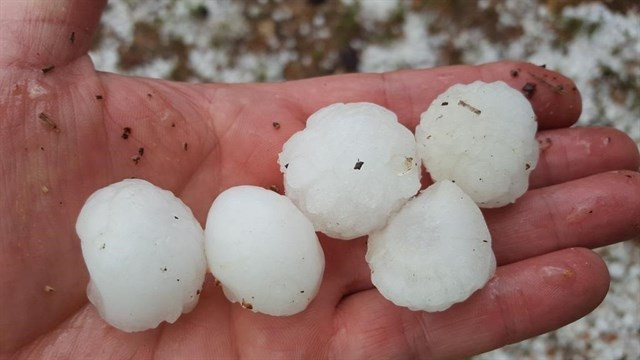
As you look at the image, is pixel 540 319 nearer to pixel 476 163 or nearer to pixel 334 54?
pixel 476 163

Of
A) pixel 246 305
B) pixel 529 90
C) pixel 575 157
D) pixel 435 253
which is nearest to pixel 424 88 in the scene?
pixel 529 90

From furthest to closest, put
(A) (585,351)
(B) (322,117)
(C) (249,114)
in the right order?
(A) (585,351), (C) (249,114), (B) (322,117)

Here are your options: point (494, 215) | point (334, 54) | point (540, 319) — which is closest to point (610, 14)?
point (334, 54)

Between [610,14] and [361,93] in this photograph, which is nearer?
[361,93]

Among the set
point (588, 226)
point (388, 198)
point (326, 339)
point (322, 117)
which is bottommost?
point (326, 339)

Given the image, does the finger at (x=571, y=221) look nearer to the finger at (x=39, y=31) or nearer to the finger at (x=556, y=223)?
the finger at (x=556, y=223)

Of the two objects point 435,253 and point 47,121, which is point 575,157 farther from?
point 47,121

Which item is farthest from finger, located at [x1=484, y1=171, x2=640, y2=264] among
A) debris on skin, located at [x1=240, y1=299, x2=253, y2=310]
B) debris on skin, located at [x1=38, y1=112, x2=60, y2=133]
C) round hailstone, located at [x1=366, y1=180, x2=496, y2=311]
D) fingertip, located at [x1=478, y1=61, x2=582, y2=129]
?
debris on skin, located at [x1=38, y1=112, x2=60, y2=133]

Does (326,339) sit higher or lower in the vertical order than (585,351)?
higher

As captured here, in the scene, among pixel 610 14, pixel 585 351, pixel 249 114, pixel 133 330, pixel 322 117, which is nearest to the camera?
pixel 133 330
